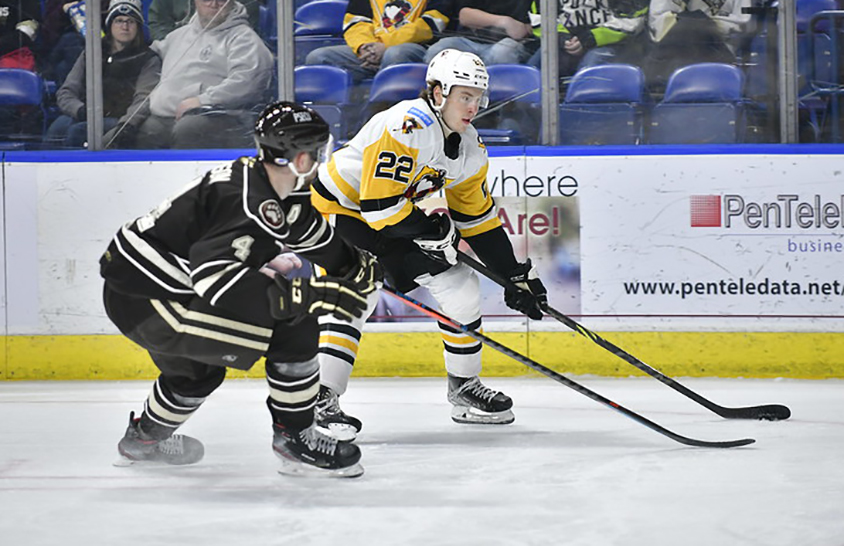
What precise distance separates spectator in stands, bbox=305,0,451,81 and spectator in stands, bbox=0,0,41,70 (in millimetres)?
1296

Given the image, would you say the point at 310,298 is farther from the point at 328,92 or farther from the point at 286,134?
the point at 328,92

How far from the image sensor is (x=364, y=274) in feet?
8.55

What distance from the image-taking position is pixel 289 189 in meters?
2.57

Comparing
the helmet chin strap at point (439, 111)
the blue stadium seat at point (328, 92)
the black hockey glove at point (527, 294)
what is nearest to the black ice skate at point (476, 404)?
the black hockey glove at point (527, 294)

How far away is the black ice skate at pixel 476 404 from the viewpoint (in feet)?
11.9

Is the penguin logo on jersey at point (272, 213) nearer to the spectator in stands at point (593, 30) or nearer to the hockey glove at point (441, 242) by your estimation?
the hockey glove at point (441, 242)

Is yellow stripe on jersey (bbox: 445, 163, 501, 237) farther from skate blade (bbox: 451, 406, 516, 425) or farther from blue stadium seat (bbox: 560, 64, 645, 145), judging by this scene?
blue stadium seat (bbox: 560, 64, 645, 145)

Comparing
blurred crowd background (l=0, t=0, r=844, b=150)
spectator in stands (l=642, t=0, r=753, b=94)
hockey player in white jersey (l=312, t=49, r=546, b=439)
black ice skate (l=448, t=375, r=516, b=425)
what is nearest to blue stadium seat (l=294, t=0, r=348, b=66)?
blurred crowd background (l=0, t=0, r=844, b=150)

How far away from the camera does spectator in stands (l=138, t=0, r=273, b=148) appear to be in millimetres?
5285

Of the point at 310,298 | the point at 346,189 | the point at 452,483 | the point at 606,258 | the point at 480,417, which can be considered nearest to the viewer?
the point at 310,298

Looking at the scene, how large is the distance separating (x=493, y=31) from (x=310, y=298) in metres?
3.13

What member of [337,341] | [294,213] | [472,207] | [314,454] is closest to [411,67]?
[472,207]

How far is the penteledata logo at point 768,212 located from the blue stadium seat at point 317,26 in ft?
6.00

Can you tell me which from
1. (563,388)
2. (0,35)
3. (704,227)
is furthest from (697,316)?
(0,35)
